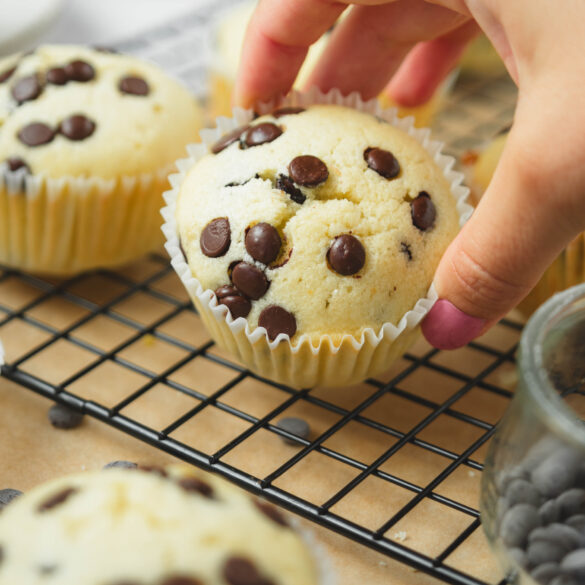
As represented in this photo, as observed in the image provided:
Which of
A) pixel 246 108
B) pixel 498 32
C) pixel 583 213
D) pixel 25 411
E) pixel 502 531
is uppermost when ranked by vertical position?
pixel 498 32

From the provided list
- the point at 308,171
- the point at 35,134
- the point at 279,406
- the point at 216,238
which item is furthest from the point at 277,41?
the point at 279,406

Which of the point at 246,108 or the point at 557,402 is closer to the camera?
the point at 557,402

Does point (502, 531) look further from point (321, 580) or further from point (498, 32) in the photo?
point (498, 32)

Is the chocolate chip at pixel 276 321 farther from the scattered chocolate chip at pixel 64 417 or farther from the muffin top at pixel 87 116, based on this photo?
the muffin top at pixel 87 116

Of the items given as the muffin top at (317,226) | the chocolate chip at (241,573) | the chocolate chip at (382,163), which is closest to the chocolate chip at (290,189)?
the muffin top at (317,226)

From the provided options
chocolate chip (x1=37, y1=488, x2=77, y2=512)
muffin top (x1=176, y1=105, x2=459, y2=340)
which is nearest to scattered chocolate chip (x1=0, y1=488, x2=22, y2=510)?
chocolate chip (x1=37, y1=488, x2=77, y2=512)

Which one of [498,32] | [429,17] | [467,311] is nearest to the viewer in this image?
[498,32]

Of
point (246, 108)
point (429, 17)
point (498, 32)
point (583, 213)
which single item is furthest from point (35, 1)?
point (583, 213)
